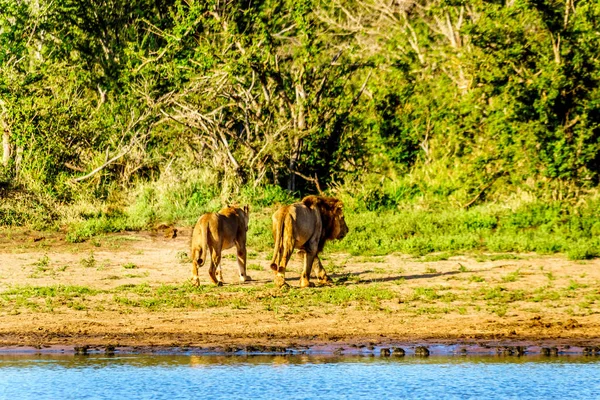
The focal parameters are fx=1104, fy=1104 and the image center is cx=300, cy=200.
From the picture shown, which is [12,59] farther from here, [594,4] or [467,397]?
[467,397]

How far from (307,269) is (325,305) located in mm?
1159

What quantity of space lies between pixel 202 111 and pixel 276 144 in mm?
1500

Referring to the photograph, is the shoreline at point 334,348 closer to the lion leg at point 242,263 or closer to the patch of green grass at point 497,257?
the lion leg at point 242,263

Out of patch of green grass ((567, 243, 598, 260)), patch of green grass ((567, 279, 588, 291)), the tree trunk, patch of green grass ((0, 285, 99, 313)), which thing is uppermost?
the tree trunk

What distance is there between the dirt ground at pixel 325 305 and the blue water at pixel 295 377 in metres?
0.61

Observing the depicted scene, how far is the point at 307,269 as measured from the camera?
41.9 feet

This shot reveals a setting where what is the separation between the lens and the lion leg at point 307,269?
41.6 feet

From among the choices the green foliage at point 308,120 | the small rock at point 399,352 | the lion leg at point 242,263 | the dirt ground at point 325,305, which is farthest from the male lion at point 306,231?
the small rock at point 399,352

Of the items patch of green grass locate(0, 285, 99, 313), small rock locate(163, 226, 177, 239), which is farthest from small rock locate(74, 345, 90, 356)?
small rock locate(163, 226, 177, 239)

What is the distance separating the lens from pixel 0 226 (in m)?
17.0

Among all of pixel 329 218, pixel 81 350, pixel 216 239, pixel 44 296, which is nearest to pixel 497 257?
pixel 329 218

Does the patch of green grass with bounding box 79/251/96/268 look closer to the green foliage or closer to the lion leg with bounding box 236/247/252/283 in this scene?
the green foliage

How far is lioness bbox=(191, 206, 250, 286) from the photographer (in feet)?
41.5

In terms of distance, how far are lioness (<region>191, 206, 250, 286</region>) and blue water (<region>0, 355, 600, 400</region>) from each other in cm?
311
